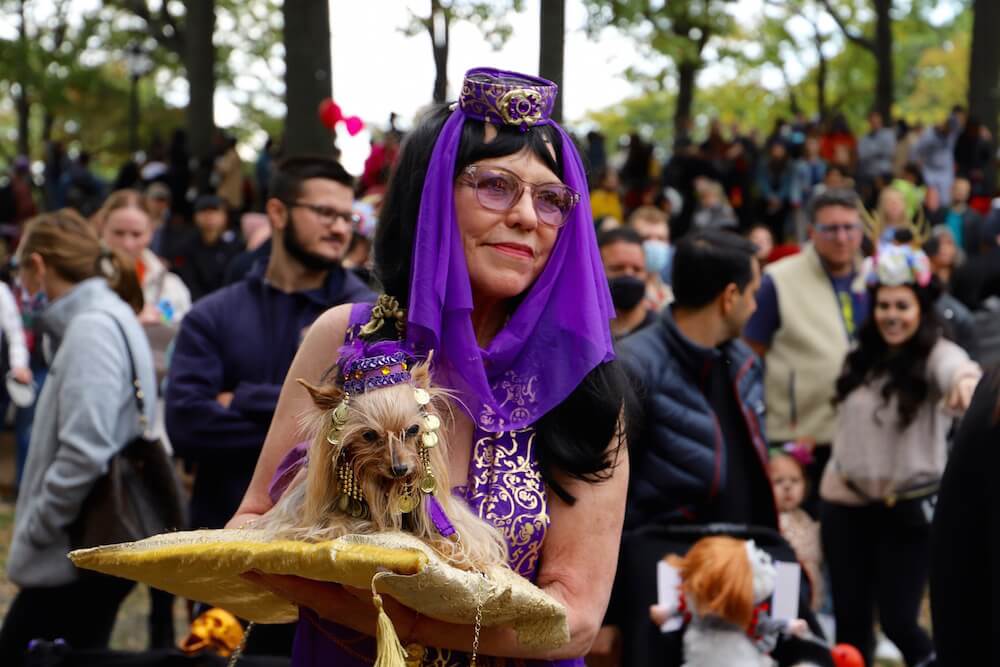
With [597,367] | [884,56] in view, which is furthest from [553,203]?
[884,56]

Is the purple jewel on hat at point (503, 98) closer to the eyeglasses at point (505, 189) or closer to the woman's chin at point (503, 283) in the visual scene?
the eyeglasses at point (505, 189)

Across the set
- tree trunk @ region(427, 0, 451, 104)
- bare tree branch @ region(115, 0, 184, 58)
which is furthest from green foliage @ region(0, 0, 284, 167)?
tree trunk @ region(427, 0, 451, 104)

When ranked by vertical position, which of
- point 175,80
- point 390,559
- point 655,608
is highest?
point 175,80

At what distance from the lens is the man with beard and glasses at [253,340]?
5.16 meters

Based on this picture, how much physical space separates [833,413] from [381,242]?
5.26 meters

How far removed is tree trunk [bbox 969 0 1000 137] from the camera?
21125 millimetres

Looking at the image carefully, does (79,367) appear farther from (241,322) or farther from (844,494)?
(844,494)

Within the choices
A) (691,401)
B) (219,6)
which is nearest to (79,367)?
(691,401)

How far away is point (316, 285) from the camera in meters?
5.47

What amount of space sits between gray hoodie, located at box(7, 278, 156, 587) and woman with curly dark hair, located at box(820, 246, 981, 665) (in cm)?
317

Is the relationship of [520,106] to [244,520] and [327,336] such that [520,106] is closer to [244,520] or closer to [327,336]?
[327,336]

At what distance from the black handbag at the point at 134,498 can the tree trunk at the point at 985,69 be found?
18.3 m

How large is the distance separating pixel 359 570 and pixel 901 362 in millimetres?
4691

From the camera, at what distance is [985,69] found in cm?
2131
